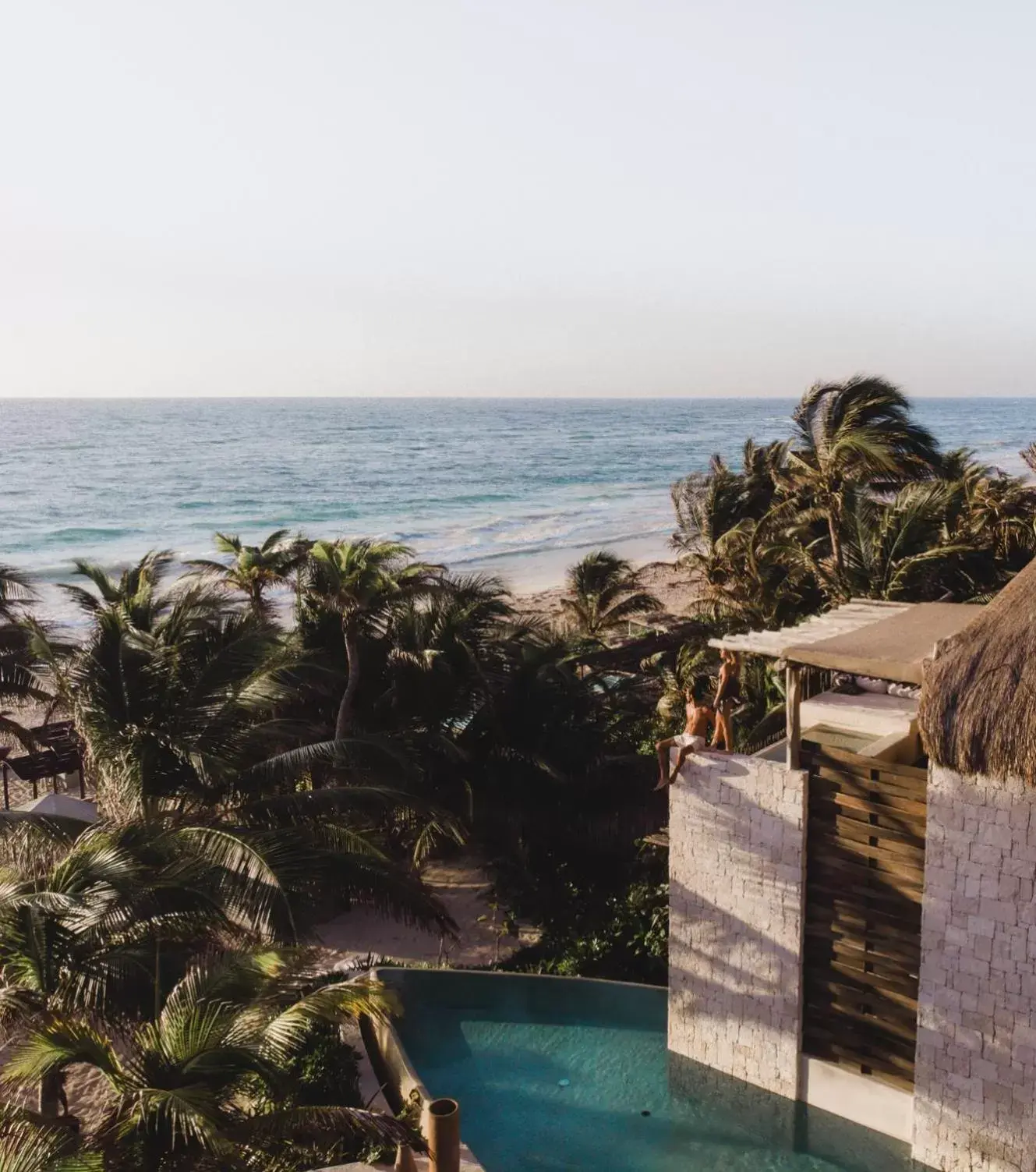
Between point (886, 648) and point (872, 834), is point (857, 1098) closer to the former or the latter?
point (872, 834)

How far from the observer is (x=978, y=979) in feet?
23.3

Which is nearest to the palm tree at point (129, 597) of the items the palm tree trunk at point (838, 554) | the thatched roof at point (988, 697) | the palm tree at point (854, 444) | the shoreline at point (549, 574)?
the thatched roof at point (988, 697)

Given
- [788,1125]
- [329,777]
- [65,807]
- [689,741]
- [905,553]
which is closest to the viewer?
[788,1125]

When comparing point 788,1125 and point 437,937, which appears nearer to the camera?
point 788,1125

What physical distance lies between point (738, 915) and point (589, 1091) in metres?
1.94

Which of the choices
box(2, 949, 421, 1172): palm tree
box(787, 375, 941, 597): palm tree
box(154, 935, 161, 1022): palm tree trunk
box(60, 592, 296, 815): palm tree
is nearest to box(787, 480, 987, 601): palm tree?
box(787, 375, 941, 597): palm tree

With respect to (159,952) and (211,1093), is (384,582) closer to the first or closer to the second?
(159,952)

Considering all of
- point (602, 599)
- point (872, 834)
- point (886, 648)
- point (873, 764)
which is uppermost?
point (886, 648)

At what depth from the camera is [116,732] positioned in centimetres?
932

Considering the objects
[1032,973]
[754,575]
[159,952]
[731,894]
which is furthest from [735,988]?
[754,575]

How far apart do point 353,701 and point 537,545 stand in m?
30.5

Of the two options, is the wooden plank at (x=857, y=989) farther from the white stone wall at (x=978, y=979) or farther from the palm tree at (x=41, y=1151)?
the palm tree at (x=41, y=1151)

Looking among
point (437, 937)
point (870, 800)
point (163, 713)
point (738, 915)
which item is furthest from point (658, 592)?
point (870, 800)

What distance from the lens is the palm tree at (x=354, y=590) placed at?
527 inches
